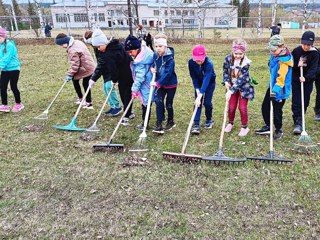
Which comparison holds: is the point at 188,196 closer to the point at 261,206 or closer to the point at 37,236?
the point at 261,206

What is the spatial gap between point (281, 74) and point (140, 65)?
7.26 ft

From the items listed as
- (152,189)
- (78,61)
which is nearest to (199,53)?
(152,189)

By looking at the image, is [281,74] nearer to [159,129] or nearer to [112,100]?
[159,129]

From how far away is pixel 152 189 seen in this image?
4023 millimetres

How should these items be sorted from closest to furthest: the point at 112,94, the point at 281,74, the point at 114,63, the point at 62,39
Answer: the point at 281,74
the point at 114,63
the point at 62,39
the point at 112,94

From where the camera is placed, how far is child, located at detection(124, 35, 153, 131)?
5102mm

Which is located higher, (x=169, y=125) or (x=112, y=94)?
(x=112, y=94)

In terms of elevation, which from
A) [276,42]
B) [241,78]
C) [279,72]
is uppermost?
[276,42]

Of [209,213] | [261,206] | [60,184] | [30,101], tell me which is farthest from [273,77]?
[30,101]

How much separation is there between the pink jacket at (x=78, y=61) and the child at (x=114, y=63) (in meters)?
0.80

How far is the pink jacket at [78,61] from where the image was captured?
20.9 feet

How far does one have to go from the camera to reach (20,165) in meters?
4.72

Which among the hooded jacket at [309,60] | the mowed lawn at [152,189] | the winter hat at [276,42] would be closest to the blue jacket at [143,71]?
the mowed lawn at [152,189]

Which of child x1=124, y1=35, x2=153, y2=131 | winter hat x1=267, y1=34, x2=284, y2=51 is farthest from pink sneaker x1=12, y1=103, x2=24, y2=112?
winter hat x1=267, y1=34, x2=284, y2=51
